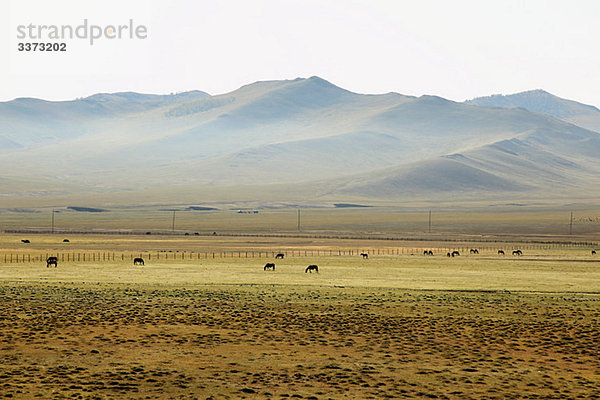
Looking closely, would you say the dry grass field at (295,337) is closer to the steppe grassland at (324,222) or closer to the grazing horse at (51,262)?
the grazing horse at (51,262)

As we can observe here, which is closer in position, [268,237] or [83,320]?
[83,320]

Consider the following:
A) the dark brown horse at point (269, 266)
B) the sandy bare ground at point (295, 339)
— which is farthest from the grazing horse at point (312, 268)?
the sandy bare ground at point (295, 339)

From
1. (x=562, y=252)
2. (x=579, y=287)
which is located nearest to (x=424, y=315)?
(x=579, y=287)

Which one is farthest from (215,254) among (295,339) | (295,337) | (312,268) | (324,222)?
(324,222)

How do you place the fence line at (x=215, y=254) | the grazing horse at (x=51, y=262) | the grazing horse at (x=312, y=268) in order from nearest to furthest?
the grazing horse at (x=312, y=268)
the grazing horse at (x=51, y=262)
the fence line at (x=215, y=254)

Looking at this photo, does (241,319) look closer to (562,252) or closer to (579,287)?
(579,287)

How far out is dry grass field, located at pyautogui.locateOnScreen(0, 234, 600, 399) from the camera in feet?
71.2

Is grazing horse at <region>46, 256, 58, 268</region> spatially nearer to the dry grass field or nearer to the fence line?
the fence line

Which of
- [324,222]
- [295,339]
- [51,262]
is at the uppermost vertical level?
[324,222]

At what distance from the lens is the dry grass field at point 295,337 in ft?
71.2

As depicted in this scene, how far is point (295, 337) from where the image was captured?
2856 cm

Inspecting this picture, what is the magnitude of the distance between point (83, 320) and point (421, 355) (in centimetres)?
Answer: 1376

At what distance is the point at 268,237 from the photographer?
12369cm

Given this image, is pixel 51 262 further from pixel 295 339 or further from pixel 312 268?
pixel 295 339
